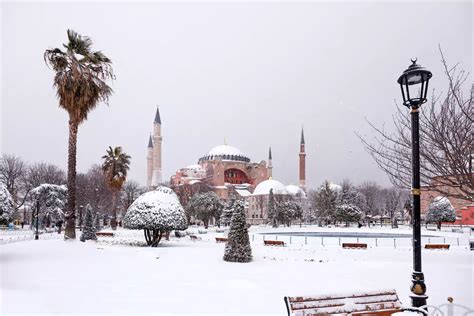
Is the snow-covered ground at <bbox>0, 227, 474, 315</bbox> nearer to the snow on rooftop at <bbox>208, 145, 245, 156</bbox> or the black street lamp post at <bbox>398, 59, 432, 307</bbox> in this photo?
the black street lamp post at <bbox>398, 59, 432, 307</bbox>

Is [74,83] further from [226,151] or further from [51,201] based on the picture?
[226,151]

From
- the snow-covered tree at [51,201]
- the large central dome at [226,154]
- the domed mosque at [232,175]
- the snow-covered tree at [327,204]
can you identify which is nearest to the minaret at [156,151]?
the domed mosque at [232,175]

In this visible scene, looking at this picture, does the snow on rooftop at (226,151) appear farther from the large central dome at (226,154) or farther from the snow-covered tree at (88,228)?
the snow-covered tree at (88,228)

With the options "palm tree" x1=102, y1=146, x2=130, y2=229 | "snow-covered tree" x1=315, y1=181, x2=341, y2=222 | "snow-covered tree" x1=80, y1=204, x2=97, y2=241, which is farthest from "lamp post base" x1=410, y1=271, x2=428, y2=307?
"snow-covered tree" x1=315, y1=181, x2=341, y2=222

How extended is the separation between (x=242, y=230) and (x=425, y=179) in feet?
33.0

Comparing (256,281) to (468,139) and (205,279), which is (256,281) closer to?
(205,279)

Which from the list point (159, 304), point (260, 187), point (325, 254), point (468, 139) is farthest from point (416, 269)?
point (260, 187)

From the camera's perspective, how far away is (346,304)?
20.9 ft

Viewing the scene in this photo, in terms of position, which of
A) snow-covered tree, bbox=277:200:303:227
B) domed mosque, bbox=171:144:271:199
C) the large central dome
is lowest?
snow-covered tree, bbox=277:200:303:227

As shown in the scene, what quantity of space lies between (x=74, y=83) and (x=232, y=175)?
84.1 m

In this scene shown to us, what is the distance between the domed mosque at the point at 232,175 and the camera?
3526 inches

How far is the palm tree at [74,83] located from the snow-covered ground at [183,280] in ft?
14.2

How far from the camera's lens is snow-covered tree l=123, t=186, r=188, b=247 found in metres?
21.4

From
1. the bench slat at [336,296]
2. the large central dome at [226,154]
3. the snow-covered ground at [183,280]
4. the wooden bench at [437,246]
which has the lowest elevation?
the wooden bench at [437,246]
